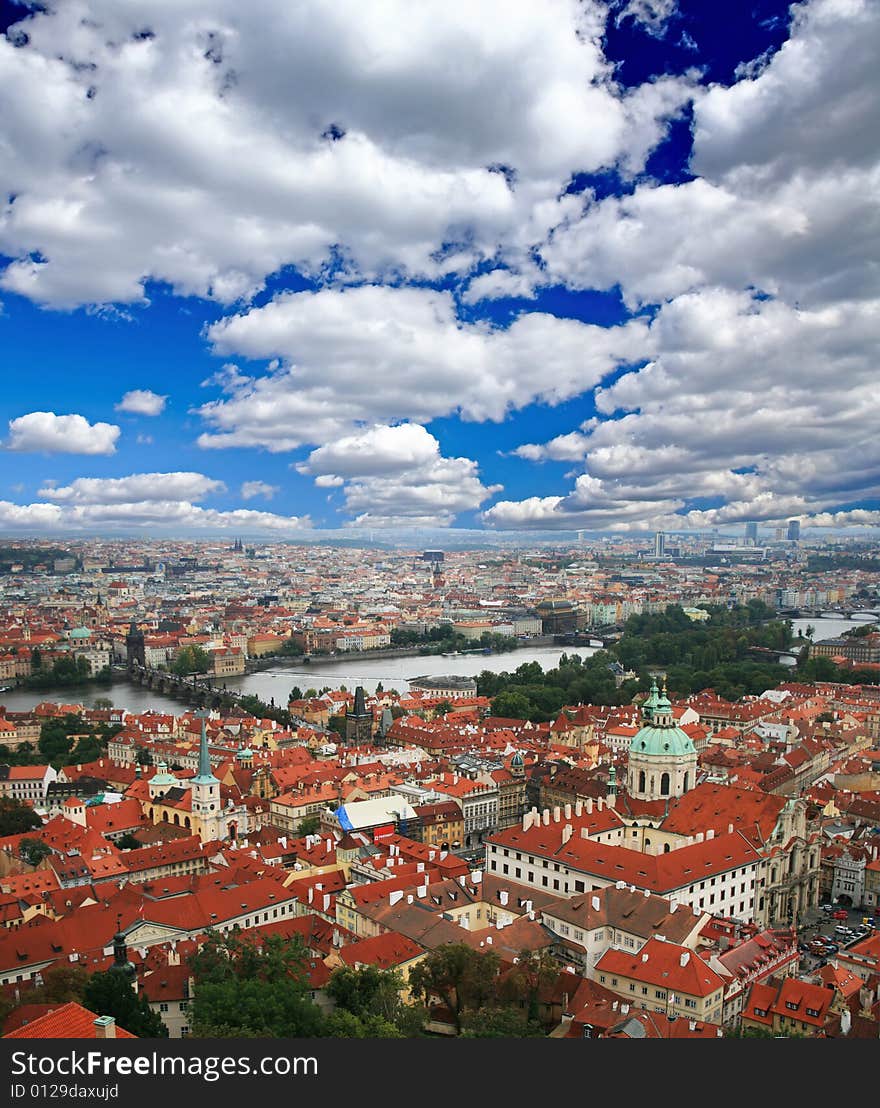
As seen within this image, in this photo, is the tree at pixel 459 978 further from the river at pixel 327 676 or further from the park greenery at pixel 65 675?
the park greenery at pixel 65 675

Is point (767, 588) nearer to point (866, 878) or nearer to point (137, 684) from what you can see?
point (137, 684)

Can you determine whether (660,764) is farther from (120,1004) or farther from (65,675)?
(65,675)

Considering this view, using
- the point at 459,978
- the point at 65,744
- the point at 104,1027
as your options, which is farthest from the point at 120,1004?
the point at 65,744

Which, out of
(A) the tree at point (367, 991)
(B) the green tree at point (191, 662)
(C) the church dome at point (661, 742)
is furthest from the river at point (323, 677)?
(A) the tree at point (367, 991)

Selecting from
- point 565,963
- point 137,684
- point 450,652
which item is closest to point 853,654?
point 450,652

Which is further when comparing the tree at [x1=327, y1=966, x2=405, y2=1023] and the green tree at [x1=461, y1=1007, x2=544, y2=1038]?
the tree at [x1=327, y1=966, x2=405, y2=1023]

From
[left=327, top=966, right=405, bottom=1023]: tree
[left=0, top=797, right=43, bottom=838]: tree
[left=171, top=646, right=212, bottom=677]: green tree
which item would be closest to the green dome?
[left=327, top=966, right=405, bottom=1023]: tree

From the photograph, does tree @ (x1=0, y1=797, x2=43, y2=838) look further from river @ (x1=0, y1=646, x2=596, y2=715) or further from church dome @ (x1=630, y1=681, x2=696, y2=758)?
river @ (x1=0, y1=646, x2=596, y2=715)
